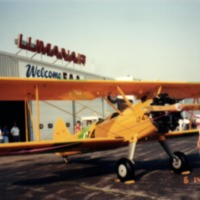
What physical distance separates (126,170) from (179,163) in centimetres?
177

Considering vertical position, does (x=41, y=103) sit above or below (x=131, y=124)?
above

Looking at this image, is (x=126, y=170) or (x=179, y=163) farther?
(x=179, y=163)

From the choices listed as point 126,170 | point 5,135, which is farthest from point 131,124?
point 5,135

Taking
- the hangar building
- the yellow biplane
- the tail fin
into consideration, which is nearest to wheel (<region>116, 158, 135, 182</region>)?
the yellow biplane

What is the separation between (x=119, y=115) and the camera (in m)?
8.79

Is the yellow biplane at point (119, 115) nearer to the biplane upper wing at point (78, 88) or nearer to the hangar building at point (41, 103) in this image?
the biplane upper wing at point (78, 88)

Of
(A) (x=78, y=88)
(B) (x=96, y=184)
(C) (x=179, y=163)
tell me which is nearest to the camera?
(B) (x=96, y=184)

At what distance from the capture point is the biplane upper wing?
26.5 feet

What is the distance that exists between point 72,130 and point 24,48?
→ 28.1ft

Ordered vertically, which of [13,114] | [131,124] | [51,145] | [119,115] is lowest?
[51,145]

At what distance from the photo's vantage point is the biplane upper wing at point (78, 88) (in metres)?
8.09

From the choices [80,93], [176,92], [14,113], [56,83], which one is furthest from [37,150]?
[14,113]

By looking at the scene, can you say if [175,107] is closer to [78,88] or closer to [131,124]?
[131,124]

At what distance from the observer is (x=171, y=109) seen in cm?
721
